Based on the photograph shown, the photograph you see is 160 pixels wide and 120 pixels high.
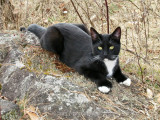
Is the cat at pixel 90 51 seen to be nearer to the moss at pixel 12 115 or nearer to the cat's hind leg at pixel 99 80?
the cat's hind leg at pixel 99 80

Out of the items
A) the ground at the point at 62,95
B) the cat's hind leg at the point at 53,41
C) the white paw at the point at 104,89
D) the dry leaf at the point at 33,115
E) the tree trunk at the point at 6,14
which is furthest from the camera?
the tree trunk at the point at 6,14

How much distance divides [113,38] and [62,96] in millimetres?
1058

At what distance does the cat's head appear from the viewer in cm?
307

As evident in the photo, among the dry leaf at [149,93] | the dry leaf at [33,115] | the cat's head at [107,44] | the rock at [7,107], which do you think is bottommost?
the dry leaf at [149,93]

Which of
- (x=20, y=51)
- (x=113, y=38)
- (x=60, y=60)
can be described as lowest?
(x=60, y=60)

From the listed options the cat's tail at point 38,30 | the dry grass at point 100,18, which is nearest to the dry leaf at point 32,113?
the cat's tail at point 38,30

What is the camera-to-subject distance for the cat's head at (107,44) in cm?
307

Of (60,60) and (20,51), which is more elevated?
(20,51)

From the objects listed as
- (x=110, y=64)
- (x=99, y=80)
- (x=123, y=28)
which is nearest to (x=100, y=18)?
(x=123, y=28)

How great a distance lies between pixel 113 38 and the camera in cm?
311

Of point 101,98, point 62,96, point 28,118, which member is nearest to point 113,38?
point 101,98

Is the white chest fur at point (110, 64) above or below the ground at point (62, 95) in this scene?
above

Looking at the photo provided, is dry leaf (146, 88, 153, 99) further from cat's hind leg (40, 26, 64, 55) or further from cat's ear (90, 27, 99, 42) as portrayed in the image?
cat's hind leg (40, 26, 64, 55)

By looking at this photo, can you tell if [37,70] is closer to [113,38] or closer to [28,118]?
[28,118]
